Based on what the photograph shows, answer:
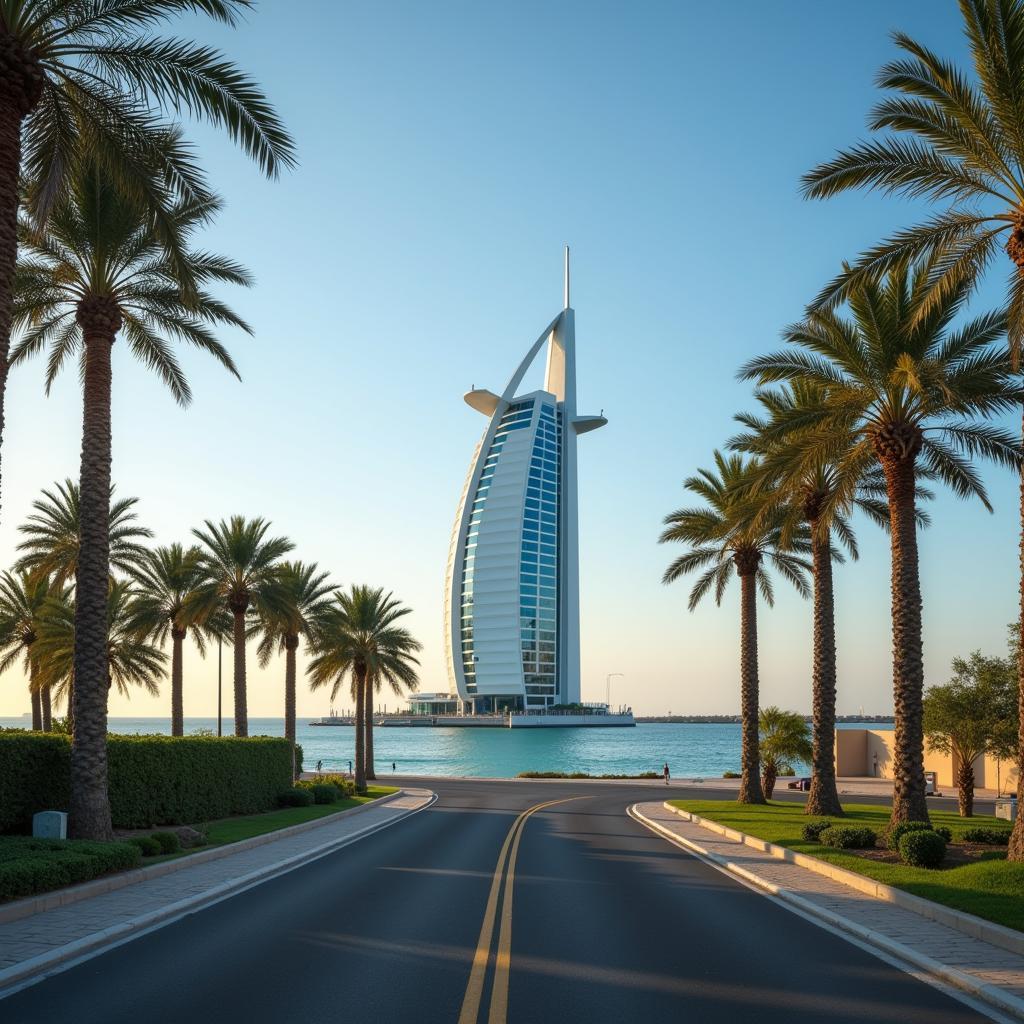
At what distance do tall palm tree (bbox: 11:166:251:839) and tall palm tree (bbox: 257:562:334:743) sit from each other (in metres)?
21.8

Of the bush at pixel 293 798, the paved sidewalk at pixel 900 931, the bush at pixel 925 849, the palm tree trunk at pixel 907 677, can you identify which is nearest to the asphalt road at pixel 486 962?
the paved sidewalk at pixel 900 931

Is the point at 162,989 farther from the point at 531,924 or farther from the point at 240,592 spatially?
the point at 240,592

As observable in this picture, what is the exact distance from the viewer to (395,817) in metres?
29.8

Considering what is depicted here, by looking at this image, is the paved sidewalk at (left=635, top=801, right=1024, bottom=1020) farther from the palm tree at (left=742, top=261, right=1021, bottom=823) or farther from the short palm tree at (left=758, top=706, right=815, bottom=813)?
the short palm tree at (left=758, top=706, right=815, bottom=813)

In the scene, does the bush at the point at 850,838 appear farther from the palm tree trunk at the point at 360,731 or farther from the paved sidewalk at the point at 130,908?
the palm tree trunk at the point at 360,731

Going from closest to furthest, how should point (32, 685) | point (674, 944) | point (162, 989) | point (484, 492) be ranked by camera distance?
1. point (162, 989)
2. point (674, 944)
3. point (32, 685)
4. point (484, 492)

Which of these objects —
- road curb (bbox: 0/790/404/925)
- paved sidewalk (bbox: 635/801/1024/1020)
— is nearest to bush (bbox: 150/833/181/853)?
road curb (bbox: 0/790/404/925)

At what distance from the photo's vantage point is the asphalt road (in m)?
7.84

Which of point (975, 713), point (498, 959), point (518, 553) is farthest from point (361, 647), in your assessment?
point (518, 553)

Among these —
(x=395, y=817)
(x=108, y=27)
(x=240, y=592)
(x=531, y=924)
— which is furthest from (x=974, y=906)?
(x=240, y=592)

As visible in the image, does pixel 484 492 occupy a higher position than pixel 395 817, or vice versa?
pixel 484 492

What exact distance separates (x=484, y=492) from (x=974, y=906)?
159m

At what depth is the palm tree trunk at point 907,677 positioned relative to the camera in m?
20.4

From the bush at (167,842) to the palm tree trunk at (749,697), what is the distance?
2170 centimetres
